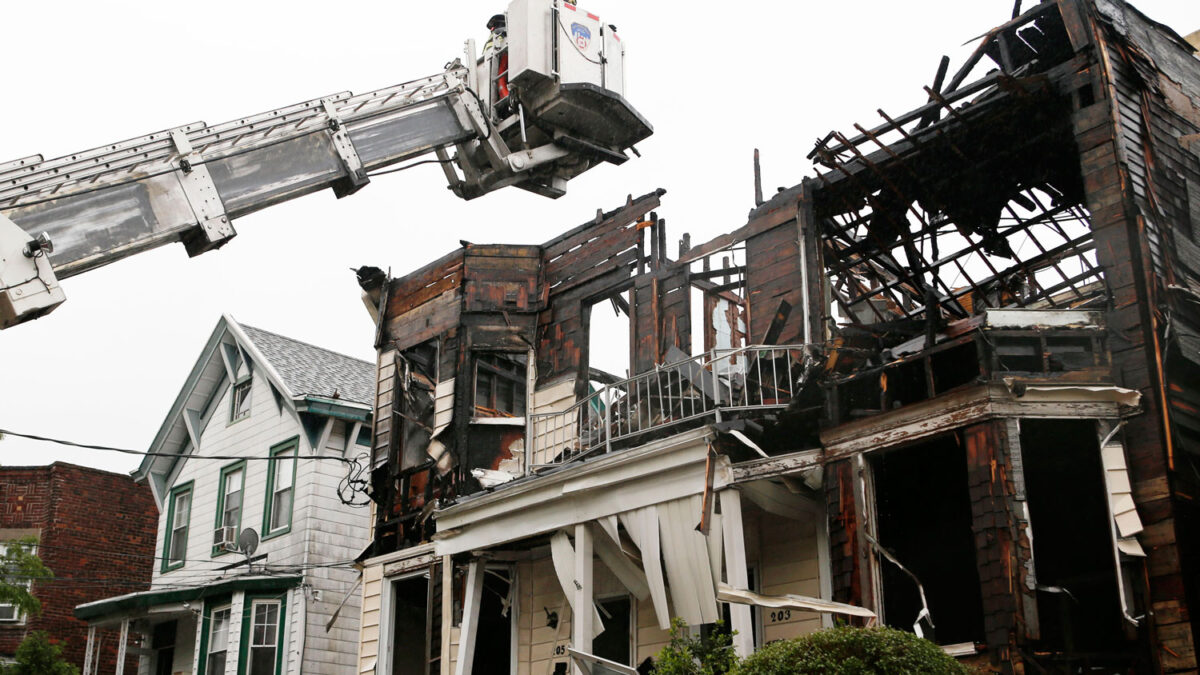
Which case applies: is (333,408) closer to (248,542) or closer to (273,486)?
(273,486)

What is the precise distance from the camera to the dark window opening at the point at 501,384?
65.2 feet

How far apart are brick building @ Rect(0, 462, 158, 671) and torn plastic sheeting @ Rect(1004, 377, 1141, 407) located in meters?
23.5

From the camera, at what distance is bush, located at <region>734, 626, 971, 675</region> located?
9.77 meters

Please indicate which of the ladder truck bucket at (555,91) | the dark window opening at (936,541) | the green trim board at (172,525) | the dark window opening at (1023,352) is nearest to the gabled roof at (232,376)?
the green trim board at (172,525)

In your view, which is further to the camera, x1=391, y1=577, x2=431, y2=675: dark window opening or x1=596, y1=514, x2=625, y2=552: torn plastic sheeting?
x1=391, y1=577, x2=431, y2=675: dark window opening

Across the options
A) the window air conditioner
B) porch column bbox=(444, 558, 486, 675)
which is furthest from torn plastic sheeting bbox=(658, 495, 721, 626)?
the window air conditioner

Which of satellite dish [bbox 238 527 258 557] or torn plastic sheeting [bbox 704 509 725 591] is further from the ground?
satellite dish [bbox 238 527 258 557]

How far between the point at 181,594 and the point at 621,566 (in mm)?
12728

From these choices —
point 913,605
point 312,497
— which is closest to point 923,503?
point 913,605

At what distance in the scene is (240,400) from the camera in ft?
89.5

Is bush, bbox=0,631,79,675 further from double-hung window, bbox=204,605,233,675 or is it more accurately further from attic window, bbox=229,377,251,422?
attic window, bbox=229,377,251,422

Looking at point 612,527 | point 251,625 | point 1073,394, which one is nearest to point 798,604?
point 612,527

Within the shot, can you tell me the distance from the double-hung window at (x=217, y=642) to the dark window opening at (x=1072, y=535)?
15.9 metres

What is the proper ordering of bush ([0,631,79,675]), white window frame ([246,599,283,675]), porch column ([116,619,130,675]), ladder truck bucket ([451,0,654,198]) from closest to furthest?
1. ladder truck bucket ([451,0,654,198])
2. white window frame ([246,599,283,675])
3. bush ([0,631,79,675])
4. porch column ([116,619,130,675])
